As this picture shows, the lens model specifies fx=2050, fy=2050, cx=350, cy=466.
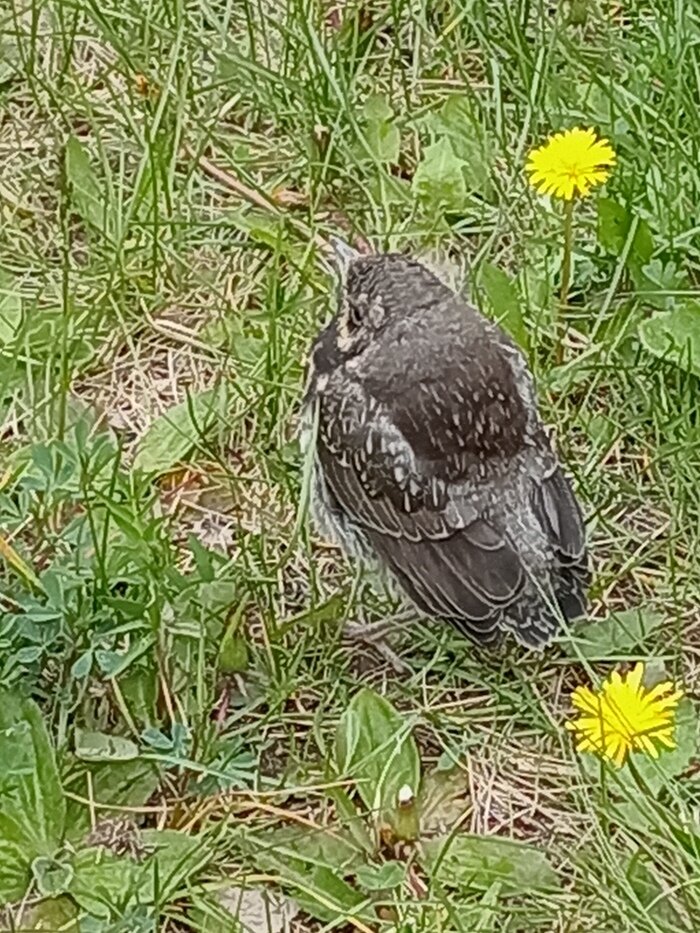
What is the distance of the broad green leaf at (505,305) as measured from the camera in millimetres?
3871

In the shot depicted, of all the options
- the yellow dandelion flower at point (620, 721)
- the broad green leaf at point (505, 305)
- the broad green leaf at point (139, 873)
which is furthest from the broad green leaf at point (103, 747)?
the broad green leaf at point (505, 305)

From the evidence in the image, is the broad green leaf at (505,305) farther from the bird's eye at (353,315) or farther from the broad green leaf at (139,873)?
the broad green leaf at (139,873)

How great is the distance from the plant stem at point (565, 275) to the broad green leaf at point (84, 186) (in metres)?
0.94

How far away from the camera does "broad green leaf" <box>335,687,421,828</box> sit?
126 inches

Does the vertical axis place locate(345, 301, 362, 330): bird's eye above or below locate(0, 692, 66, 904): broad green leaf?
above

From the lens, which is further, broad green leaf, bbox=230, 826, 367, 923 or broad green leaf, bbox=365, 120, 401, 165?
broad green leaf, bbox=365, 120, 401, 165

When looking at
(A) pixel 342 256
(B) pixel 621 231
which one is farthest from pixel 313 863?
(B) pixel 621 231

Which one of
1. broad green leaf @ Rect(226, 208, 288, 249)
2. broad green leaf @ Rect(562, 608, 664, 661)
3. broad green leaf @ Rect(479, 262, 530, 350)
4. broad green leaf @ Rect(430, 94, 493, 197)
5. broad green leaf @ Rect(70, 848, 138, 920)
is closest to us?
broad green leaf @ Rect(70, 848, 138, 920)

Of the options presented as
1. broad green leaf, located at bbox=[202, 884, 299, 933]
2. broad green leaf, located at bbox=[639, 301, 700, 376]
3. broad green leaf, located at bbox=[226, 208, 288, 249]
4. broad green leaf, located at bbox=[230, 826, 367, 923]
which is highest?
broad green leaf, located at bbox=[639, 301, 700, 376]

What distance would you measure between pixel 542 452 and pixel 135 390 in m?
0.90

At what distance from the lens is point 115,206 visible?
4.12 m

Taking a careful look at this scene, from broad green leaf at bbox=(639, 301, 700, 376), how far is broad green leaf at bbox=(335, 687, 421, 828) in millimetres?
910

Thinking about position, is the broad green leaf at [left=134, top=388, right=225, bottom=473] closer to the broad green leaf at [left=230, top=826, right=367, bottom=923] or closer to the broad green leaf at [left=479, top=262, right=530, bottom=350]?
the broad green leaf at [left=479, top=262, right=530, bottom=350]

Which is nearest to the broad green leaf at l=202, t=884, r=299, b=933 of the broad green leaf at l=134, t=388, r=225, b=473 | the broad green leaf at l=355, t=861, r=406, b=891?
the broad green leaf at l=355, t=861, r=406, b=891
